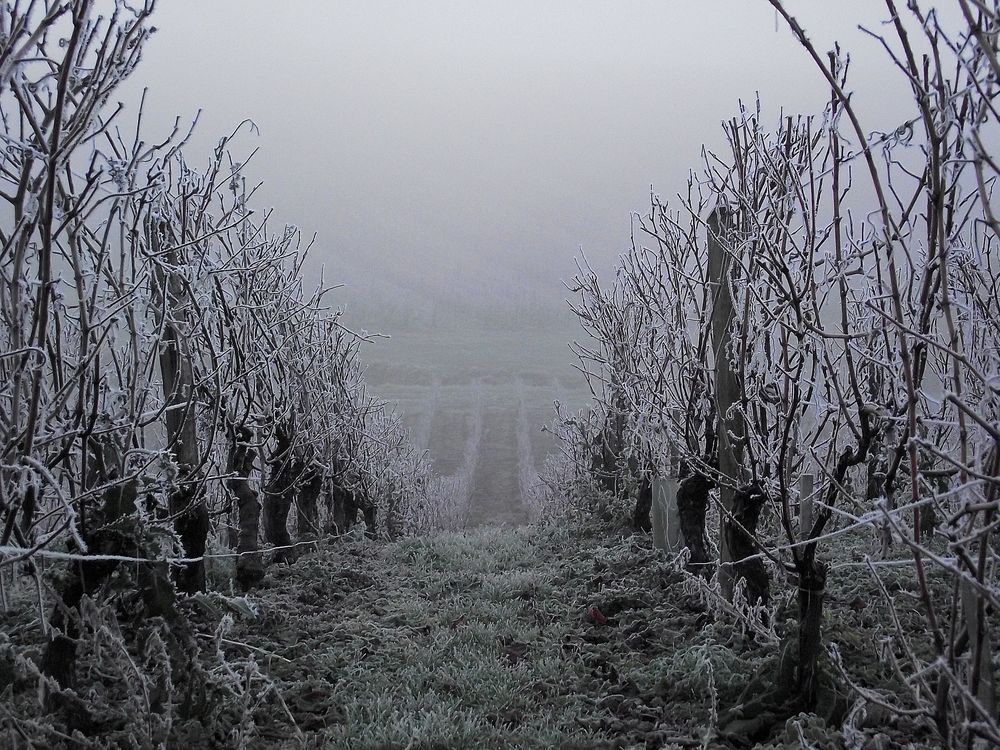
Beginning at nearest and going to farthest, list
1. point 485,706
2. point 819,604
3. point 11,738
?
point 11,738, point 819,604, point 485,706

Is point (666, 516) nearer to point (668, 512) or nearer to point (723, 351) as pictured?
point (668, 512)

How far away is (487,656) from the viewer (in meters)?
4.35

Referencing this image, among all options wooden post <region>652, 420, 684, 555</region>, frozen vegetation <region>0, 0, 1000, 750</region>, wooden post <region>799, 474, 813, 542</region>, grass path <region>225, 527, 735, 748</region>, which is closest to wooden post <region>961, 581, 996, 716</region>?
frozen vegetation <region>0, 0, 1000, 750</region>

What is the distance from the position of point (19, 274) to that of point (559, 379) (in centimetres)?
2877

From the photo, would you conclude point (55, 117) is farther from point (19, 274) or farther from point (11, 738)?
point (11, 738)

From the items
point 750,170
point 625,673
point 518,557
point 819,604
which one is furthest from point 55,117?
point 518,557

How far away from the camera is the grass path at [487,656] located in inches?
132

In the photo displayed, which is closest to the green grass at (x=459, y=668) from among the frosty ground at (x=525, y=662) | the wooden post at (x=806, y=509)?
the frosty ground at (x=525, y=662)

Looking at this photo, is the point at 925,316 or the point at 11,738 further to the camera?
the point at 11,738

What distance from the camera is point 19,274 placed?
1.93m

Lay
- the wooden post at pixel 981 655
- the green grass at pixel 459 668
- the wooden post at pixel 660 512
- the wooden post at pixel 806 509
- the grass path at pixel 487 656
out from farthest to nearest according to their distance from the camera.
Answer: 1. the wooden post at pixel 660 512
2. the grass path at pixel 487 656
3. the wooden post at pixel 806 509
4. the green grass at pixel 459 668
5. the wooden post at pixel 981 655

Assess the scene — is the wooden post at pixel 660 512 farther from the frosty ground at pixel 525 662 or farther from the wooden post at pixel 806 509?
the wooden post at pixel 806 509

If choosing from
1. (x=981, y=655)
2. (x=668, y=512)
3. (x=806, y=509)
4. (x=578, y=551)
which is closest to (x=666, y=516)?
(x=668, y=512)

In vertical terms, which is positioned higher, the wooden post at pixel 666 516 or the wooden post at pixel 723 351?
the wooden post at pixel 723 351
